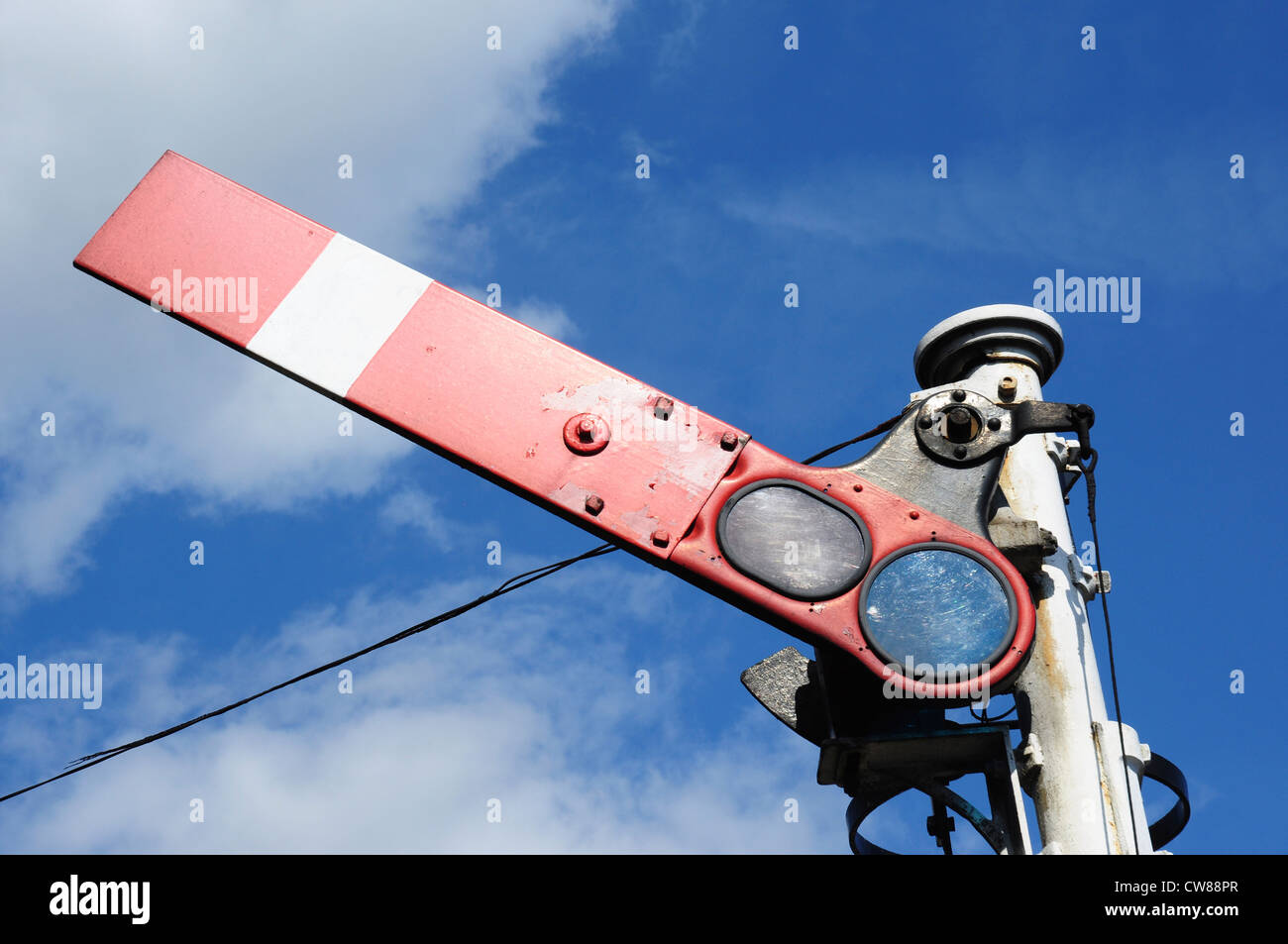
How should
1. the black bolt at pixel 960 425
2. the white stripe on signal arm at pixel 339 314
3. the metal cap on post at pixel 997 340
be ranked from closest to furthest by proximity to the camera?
the black bolt at pixel 960 425 → the white stripe on signal arm at pixel 339 314 → the metal cap on post at pixel 997 340

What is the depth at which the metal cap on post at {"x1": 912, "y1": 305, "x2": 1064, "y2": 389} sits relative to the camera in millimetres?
3938

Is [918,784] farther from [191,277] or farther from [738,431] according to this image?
[191,277]

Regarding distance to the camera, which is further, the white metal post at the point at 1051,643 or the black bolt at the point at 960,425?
the black bolt at the point at 960,425

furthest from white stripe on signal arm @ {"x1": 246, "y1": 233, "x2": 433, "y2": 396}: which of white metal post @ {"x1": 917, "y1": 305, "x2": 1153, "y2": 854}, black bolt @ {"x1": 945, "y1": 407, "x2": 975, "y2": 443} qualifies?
white metal post @ {"x1": 917, "y1": 305, "x2": 1153, "y2": 854}

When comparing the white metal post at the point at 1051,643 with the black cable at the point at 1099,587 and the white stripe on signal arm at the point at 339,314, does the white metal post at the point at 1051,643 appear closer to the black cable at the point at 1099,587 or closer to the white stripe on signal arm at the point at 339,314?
the black cable at the point at 1099,587

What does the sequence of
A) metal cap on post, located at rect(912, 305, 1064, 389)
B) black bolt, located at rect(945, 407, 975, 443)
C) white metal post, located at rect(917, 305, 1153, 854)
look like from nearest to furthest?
1. white metal post, located at rect(917, 305, 1153, 854)
2. black bolt, located at rect(945, 407, 975, 443)
3. metal cap on post, located at rect(912, 305, 1064, 389)

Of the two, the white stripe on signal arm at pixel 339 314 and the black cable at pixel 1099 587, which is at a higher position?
the white stripe on signal arm at pixel 339 314

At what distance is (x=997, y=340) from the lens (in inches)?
155

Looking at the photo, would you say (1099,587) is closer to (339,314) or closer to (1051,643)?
(1051,643)

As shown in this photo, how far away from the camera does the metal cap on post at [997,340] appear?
12.9 ft

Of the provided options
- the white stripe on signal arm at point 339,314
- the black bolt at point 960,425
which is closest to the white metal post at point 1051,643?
the black bolt at point 960,425

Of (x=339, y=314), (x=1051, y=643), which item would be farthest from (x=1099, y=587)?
(x=339, y=314)

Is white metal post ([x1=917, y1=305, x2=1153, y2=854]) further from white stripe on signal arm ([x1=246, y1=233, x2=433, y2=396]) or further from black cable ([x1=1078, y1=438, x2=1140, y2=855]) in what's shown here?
white stripe on signal arm ([x1=246, y1=233, x2=433, y2=396])

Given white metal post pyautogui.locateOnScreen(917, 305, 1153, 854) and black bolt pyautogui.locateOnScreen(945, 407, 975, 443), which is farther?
black bolt pyautogui.locateOnScreen(945, 407, 975, 443)
